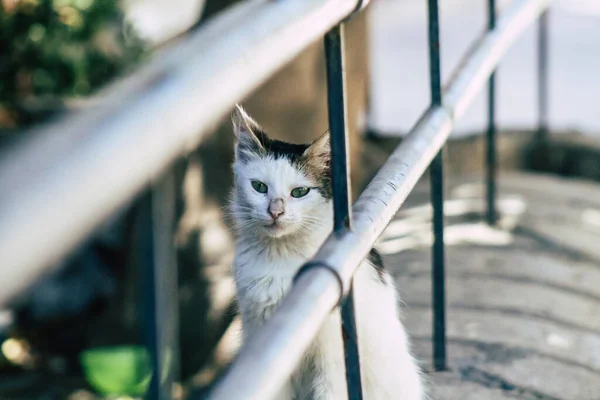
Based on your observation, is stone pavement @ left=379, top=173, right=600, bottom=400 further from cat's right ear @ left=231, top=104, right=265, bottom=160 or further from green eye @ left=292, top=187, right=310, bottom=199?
cat's right ear @ left=231, top=104, right=265, bottom=160

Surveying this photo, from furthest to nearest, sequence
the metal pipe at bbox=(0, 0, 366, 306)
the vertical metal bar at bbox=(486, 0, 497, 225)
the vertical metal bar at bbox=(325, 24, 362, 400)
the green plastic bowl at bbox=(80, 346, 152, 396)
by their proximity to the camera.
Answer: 1. the green plastic bowl at bbox=(80, 346, 152, 396)
2. the vertical metal bar at bbox=(486, 0, 497, 225)
3. the vertical metal bar at bbox=(325, 24, 362, 400)
4. the metal pipe at bbox=(0, 0, 366, 306)

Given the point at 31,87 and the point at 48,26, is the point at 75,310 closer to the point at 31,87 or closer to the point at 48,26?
the point at 31,87

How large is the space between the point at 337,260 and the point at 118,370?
392 cm

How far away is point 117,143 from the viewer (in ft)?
1.65

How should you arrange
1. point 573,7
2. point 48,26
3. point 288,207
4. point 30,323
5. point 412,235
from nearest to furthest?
point 288,207 → point 412,235 → point 48,26 → point 30,323 → point 573,7

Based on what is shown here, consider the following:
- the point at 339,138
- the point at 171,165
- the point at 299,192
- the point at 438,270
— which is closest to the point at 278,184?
the point at 299,192

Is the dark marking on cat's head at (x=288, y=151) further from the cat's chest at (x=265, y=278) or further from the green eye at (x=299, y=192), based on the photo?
the cat's chest at (x=265, y=278)

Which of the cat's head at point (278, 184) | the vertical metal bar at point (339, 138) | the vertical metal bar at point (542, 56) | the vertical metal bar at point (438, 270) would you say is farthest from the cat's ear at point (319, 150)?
the vertical metal bar at point (542, 56)

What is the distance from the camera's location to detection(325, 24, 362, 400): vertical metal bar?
3.40 ft

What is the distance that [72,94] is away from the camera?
16.9 ft

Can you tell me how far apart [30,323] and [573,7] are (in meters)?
6.38

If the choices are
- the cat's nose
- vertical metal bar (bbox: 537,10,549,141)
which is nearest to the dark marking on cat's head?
the cat's nose

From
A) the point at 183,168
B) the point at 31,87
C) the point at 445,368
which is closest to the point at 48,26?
the point at 31,87

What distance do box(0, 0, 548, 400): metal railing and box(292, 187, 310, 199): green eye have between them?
651 mm
